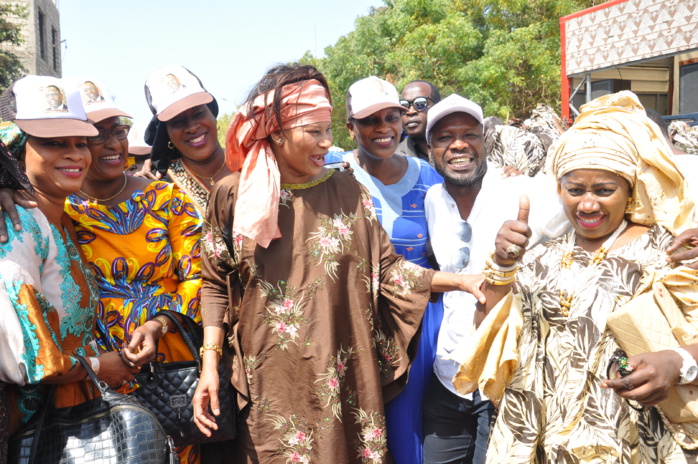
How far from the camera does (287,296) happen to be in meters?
2.55

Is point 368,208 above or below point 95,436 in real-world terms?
above

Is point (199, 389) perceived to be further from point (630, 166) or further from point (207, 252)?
point (630, 166)

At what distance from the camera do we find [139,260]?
2.80 metres

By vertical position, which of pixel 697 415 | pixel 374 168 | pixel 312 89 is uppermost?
pixel 312 89

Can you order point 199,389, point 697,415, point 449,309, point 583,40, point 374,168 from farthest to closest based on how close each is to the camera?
point 583,40 → point 374,168 → point 449,309 → point 199,389 → point 697,415

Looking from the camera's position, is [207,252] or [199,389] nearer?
[199,389]

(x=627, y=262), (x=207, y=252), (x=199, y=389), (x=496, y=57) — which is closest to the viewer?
(x=627, y=262)

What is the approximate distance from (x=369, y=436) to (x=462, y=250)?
0.98 metres

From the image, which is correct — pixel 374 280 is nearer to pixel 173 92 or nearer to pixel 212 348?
pixel 212 348

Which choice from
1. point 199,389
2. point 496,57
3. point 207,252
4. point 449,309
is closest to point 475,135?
point 449,309

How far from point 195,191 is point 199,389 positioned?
1296 millimetres

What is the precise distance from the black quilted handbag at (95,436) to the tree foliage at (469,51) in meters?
14.6

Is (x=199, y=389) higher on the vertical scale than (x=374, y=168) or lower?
lower

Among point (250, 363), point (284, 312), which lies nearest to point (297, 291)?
point (284, 312)
